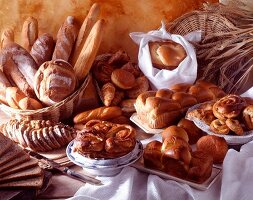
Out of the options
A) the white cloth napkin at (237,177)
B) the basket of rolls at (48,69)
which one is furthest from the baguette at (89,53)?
the white cloth napkin at (237,177)

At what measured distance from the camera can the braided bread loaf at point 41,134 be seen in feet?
4.26

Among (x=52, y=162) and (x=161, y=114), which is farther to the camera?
(x=161, y=114)

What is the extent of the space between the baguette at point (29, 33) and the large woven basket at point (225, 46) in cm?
63

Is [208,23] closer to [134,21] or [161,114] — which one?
[134,21]

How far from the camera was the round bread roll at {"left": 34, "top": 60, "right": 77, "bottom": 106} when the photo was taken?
149 cm

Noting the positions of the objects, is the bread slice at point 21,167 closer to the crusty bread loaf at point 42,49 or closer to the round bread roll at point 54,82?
the round bread roll at point 54,82

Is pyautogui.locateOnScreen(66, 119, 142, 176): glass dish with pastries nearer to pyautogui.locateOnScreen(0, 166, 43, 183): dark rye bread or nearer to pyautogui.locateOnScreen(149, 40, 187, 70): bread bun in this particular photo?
pyautogui.locateOnScreen(0, 166, 43, 183): dark rye bread

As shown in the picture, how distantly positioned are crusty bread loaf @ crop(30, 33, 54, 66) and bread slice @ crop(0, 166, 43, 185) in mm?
696

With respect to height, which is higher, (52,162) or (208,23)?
(208,23)

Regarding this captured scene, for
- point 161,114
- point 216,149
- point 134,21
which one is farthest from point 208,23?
point 216,149

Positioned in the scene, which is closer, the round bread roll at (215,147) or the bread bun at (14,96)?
→ the round bread roll at (215,147)

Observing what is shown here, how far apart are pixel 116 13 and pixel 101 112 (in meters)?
0.57

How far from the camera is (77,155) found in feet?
3.77

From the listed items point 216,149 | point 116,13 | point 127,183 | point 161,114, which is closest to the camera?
point 127,183
